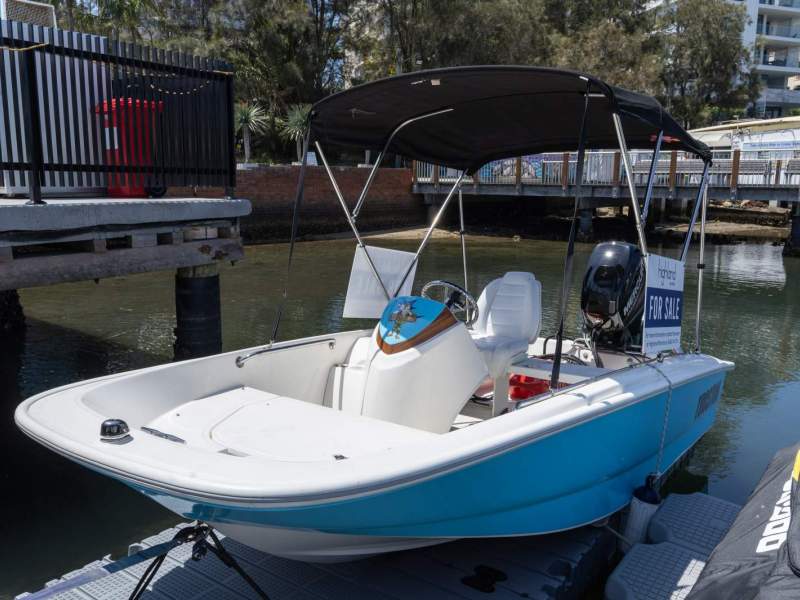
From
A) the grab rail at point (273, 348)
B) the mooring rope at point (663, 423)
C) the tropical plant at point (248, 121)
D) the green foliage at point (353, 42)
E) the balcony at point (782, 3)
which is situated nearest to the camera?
the grab rail at point (273, 348)

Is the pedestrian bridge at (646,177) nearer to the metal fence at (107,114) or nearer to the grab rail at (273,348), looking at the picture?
the metal fence at (107,114)

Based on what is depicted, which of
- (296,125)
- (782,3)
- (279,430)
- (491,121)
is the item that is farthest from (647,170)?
(782,3)

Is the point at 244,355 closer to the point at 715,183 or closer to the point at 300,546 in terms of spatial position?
the point at 300,546

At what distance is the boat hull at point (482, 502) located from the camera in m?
2.60

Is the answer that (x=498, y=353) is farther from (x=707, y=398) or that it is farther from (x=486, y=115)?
(x=707, y=398)

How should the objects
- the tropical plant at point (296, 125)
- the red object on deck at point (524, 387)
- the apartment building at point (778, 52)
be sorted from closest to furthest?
the red object on deck at point (524, 387), the tropical plant at point (296, 125), the apartment building at point (778, 52)

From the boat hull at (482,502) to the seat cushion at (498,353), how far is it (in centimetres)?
79

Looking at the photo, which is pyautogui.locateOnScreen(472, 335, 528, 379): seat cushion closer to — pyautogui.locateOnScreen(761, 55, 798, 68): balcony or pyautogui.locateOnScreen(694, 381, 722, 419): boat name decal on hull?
pyautogui.locateOnScreen(694, 381, 722, 419): boat name decal on hull

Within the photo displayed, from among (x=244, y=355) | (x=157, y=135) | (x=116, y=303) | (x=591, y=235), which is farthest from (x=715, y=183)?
(x=244, y=355)

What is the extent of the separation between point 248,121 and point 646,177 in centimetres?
1300

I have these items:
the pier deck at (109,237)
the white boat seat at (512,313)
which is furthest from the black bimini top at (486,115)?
the pier deck at (109,237)

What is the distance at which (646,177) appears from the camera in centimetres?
1928

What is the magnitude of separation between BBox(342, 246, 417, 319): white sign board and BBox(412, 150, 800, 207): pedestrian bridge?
12127 millimetres

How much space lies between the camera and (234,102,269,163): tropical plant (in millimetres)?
23906
